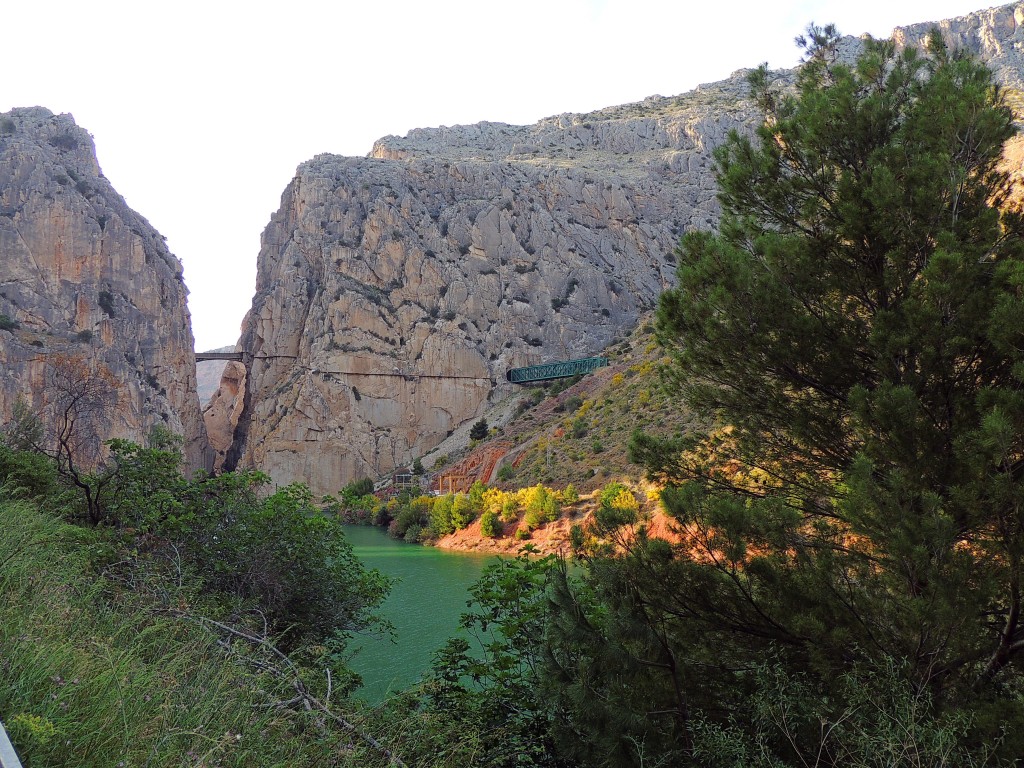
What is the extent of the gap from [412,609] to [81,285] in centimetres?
4902

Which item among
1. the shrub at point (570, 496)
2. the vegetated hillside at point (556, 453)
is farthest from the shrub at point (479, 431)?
the shrub at point (570, 496)

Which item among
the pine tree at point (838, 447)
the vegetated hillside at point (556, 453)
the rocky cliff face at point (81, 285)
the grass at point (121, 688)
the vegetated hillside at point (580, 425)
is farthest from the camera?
the rocky cliff face at point (81, 285)

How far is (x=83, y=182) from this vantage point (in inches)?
Result: 2250

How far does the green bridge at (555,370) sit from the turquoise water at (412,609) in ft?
92.9

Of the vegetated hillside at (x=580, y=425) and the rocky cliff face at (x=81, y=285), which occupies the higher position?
the rocky cliff face at (x=81, y=285)

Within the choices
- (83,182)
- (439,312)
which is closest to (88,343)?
(83,182)

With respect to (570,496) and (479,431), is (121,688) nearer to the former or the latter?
(570,496)

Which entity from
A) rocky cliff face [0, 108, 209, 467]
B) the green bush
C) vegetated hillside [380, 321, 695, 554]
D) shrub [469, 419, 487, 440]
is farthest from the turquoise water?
rocky cliff face [0, 108, 209, 467]

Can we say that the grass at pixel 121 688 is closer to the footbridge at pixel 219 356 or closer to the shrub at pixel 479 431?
the shrub at pixel 479 431

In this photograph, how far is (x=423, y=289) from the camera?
6750 cm

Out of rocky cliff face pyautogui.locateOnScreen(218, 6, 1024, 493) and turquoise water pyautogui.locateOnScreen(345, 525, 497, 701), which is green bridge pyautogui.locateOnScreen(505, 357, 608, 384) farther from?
turquoise water pyautogui.locateOnScreen(345, 525, 497, 701)

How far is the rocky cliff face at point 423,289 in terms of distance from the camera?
64.8 m

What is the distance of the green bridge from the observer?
59.8 m

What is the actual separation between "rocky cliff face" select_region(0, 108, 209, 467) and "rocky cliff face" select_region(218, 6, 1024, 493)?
984 centimetres
